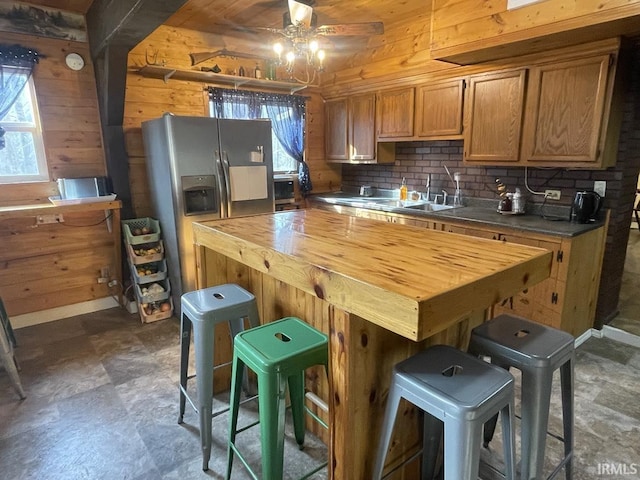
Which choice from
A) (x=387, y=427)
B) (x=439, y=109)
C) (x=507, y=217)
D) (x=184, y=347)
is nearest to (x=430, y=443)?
(x=387, y=427)

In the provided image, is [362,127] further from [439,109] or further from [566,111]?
[566,111]

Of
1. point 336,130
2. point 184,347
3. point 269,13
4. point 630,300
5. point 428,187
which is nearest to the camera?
point 184,347

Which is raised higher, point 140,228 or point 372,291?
point 372,291

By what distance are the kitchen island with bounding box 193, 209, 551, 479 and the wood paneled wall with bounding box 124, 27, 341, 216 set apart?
2.08 metres

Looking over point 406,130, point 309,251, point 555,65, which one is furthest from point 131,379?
point 555,65

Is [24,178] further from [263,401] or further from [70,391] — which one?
[263,401]

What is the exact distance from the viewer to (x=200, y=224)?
209 centimetres

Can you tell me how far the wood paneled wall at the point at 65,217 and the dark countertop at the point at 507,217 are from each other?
2606 mm

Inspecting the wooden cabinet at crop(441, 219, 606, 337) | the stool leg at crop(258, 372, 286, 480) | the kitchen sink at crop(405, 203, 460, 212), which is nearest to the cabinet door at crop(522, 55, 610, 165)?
the wooden cabinet at crop(441, 219, 606, 337)

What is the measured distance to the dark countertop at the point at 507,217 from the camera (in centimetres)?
266

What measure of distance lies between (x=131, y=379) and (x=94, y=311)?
1.42 m

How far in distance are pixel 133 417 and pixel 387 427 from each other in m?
1.58

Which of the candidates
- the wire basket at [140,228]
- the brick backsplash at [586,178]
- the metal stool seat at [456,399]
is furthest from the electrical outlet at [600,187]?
the wire basket at [140,228]

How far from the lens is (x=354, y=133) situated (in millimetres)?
4418
